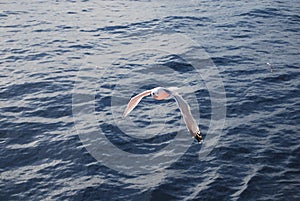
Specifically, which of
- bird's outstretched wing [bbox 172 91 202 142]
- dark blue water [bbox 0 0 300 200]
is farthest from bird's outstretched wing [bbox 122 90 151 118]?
dark blue water [bbox 0 0 300 200]

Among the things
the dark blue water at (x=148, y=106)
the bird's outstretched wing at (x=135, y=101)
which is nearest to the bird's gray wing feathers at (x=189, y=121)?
the bird's outstretched wing at (x=135, y=101)

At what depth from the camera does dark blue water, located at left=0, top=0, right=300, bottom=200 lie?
11.6m

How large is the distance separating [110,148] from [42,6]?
720 inches

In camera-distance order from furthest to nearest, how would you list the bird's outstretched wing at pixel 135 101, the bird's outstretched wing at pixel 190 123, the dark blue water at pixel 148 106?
the dark blue water at pixel 148 106, the bird's outstretched wing at pixel 135 101, the bird's outstretched wing at pixel 190 123

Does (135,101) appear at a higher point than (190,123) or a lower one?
higher

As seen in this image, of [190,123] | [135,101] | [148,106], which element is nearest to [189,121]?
[190,123]

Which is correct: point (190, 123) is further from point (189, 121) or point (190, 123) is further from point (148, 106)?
point (148, 106)

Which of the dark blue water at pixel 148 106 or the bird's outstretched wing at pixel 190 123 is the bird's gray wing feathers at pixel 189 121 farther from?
the dark blue water at pixel 148 106

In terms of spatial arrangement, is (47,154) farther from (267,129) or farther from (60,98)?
(267,129)

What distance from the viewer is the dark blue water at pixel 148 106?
11586mm

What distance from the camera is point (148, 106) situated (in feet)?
51.4

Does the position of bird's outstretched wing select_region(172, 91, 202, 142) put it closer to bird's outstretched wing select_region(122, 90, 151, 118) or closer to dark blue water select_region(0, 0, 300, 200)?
bird's outstretched wing select_region(122, 90, 151, 118)

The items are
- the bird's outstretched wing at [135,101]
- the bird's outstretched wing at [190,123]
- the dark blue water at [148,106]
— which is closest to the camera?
the bird's outstretched wing at [190,123]

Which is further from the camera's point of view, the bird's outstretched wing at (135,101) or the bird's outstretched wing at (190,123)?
the bird's outstretched wing at (135,101)
